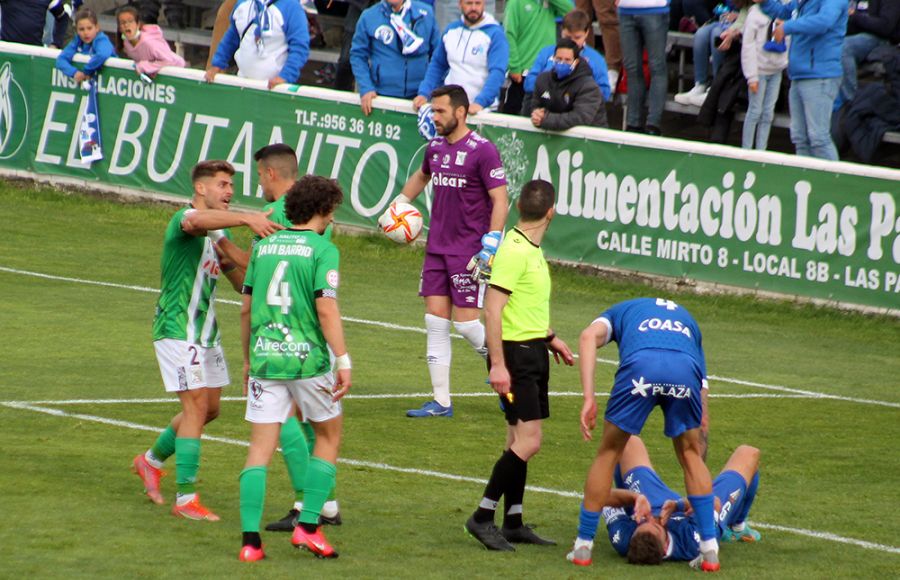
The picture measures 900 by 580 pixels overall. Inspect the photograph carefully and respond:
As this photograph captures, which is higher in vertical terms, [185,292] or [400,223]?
[400,223]

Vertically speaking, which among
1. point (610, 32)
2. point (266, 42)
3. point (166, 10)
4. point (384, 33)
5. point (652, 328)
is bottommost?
point (652, 328)

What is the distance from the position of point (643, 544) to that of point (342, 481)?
92.7 inches

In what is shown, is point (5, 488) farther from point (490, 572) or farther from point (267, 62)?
point (267, 62)

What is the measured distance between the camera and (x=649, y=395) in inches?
297

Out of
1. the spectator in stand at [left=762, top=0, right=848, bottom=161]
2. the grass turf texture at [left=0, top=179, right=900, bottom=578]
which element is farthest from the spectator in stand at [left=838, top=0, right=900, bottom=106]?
the grass turf texture at [left=0, top=179, right=900, bottom=578]

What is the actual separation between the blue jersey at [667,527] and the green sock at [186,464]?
2.29 meters

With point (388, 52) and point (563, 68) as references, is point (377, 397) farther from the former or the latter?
point (388, 52)

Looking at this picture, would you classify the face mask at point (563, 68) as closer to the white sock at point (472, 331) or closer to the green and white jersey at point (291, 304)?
the white sock at point (472, 331)

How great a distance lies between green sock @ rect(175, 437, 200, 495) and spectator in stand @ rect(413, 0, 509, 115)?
33.2ft

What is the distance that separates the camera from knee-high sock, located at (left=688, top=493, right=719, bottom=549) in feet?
25.2

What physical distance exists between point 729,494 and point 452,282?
3.76m

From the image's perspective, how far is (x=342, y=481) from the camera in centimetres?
946

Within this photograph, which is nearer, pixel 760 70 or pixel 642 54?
pixel 760 70

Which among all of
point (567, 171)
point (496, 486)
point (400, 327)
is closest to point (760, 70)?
point (567, 171)
